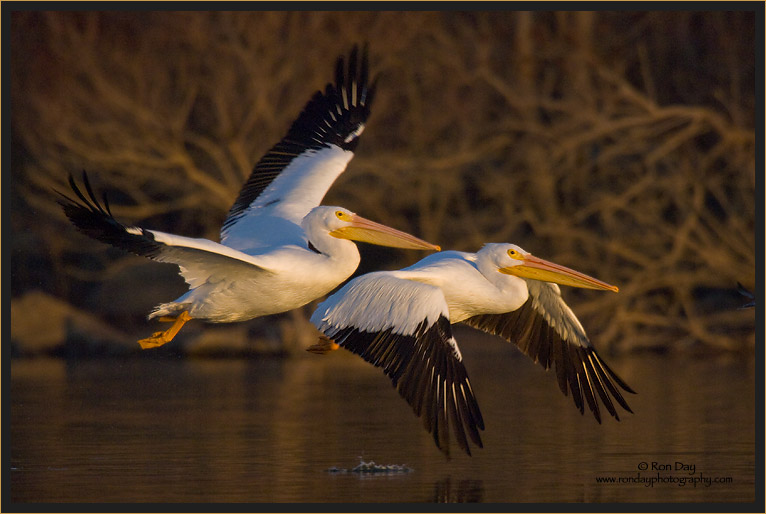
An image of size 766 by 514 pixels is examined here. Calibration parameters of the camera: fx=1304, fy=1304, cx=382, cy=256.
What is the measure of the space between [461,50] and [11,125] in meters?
5.82

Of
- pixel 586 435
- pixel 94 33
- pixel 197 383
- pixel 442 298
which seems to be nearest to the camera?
pixel 442 298

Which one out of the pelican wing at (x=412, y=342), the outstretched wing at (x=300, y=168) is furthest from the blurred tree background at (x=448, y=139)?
the pelican wing at (x=412, y=342)

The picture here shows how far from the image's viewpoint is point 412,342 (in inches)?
248

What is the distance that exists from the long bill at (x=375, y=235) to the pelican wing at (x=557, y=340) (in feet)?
2.68

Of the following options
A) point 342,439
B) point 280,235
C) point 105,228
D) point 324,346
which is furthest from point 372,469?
point 105,228

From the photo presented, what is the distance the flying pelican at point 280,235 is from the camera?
6062 mm

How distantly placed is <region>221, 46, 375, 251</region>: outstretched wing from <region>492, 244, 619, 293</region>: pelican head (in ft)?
3.69

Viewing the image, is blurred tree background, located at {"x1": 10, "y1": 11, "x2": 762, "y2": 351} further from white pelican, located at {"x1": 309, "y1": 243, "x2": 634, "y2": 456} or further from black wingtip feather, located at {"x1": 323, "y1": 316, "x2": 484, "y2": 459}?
black wingtip feather, located at {"x1": 323, "y1": 316, "x2": 484, "y2": 459}

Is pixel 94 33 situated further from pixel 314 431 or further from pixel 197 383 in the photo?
pixel 314 431

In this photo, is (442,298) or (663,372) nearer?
(442,298)

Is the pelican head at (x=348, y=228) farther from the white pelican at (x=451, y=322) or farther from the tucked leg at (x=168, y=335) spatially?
the tucked leg at (x=168, y=335)

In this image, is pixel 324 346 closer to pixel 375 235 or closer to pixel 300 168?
pixel 375 235

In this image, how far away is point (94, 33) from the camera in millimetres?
16141

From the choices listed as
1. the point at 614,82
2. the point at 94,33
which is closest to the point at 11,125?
the point at 94,33
